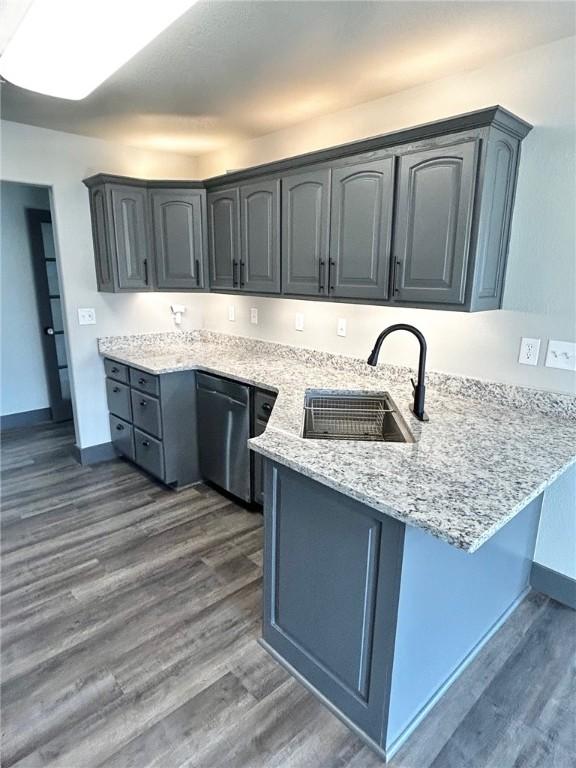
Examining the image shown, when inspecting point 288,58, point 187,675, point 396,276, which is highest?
point 288,58

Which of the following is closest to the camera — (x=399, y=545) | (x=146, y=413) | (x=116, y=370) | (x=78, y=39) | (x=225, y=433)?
(x=399, y=545)

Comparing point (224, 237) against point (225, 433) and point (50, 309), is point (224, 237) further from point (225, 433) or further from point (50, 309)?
point (50, 309)

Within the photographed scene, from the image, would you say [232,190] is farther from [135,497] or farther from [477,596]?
[477,596]

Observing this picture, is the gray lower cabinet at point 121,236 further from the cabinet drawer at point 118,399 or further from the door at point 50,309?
the door at point 50,309

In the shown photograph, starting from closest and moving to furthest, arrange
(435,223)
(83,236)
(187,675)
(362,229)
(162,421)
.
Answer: (187,675)
(435,223)
(362,229)
(162,421)
(83,236)

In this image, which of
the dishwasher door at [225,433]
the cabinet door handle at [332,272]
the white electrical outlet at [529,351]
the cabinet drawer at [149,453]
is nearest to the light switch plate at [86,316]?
the cabinet drawer at [149,453]

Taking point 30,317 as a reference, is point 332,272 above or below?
above

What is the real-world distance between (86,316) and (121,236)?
0.67 meters

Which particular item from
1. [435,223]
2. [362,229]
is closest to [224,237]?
[362,229]

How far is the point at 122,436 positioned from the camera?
11.5 feet

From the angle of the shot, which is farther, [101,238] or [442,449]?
[101,238]

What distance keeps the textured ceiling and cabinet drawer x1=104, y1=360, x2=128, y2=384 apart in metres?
1.63

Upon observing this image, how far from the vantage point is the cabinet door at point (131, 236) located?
3.13 metres

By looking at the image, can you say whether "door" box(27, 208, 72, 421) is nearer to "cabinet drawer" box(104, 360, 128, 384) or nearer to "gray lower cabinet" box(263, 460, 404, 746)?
"cabinet drawer" box(104, 360, 128, 384)
